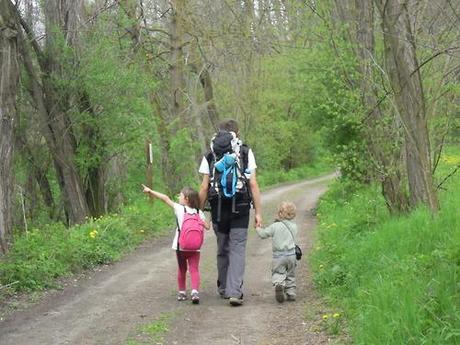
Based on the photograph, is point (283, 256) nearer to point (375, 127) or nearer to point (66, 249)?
point (375, 127)

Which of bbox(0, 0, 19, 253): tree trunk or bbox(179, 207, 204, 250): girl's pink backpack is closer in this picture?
bbox(179, 207, 204, 250): girl's pink backpack


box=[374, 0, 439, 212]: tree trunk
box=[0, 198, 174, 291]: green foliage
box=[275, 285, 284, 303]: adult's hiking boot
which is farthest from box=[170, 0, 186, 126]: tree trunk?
box=[275, 285, 284, 303]: adult's hiking boot

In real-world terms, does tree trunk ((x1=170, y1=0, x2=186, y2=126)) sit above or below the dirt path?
above

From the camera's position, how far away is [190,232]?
783cm

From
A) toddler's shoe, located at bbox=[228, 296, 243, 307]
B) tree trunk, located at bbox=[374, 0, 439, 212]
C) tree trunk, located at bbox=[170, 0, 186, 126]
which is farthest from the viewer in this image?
tree trunk, located at bbox=[170, 0, 186, 126]

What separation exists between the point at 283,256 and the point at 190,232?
1.14 m

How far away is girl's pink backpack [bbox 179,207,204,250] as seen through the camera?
7.83 metres

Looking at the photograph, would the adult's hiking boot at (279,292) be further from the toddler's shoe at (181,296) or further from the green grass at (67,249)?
the green grass at (67,249)

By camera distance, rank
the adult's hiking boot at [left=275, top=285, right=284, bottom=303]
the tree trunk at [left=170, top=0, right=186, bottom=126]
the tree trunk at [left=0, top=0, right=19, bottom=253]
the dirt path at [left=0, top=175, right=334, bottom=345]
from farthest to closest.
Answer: the tree trunk at [left=170, top=0, right=186, bottom=126] < the tree trunk at [left=0, top=0, right=19, bottom=253] < the adult's hiking boot at [left=275, top=285, right=284, bottom=303] < the dirt path at [left=0, top=175, right=334, bottom=345]

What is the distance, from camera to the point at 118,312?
750 cm

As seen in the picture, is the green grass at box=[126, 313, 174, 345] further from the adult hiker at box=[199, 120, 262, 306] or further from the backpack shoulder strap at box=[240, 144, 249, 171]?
the backpack shoulder strap at box=[240, 144, 249, 171]

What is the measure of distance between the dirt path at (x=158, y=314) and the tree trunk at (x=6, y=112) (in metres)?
1.70

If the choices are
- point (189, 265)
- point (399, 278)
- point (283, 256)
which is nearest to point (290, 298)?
point (283, 256)

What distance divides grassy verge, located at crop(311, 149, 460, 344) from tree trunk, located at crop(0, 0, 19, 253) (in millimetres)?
4855
